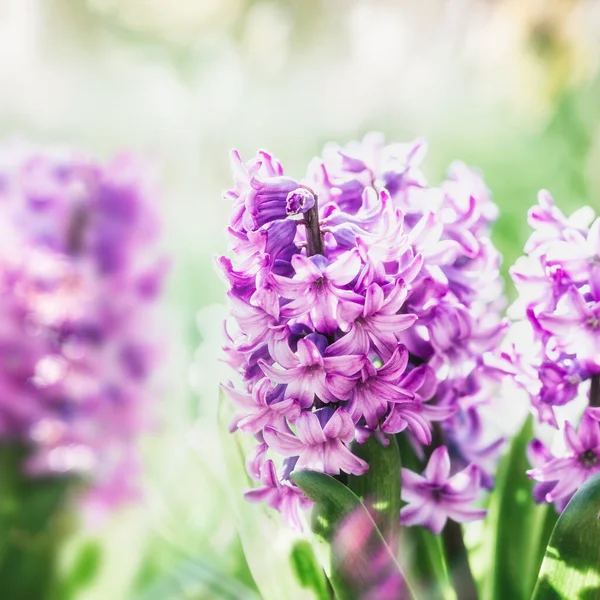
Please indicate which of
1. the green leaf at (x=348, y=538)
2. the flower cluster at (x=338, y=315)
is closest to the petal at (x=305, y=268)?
the flower cluster at (x=338, y=315)

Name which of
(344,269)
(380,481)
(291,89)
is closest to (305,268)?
(344,269)

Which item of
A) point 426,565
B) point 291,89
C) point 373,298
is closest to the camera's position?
point 373,298

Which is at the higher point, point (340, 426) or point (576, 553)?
point (340, 426)

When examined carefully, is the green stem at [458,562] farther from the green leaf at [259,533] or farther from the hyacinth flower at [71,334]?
the hyacinth flower at [71,334]

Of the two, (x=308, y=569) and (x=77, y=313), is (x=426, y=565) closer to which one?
(x=308, y=569)

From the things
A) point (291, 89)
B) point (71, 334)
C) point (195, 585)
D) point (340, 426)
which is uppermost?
point (291, 89)

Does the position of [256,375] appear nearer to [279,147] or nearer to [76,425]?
[76,425]
